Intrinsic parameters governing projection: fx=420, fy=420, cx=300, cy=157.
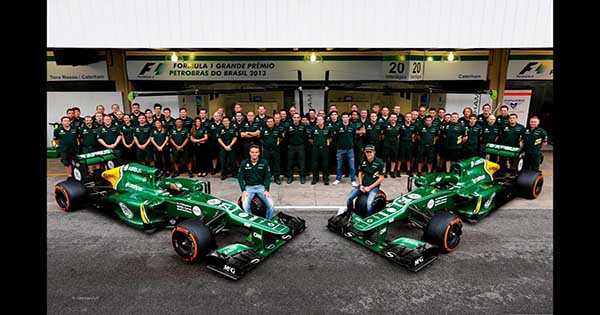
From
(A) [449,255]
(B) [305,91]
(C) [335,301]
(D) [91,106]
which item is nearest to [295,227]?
(C) [335,301]

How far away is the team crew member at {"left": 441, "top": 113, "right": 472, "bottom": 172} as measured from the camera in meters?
9.63

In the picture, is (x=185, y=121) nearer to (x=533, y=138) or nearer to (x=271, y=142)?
(x=271, y=142)

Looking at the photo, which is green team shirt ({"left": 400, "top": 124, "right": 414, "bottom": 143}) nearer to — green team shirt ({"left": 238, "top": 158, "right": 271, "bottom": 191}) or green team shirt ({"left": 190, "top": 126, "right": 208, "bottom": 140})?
green team shirt ({"left": 238, "top": 158, "right": 271, "bottom": 191})

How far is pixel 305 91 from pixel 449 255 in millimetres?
7466

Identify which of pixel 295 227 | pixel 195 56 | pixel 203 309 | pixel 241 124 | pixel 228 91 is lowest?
pixel 203 309

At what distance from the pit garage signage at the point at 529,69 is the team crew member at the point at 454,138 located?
424cm

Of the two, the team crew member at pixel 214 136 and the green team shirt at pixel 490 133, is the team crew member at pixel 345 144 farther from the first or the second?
the green team shirt at pixel 490 133

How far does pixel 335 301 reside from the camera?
207 inches

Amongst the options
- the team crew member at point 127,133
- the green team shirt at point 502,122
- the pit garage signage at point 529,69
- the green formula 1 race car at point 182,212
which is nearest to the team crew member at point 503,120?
the green team shirt at point 502,122

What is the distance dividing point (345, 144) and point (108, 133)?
554 cm

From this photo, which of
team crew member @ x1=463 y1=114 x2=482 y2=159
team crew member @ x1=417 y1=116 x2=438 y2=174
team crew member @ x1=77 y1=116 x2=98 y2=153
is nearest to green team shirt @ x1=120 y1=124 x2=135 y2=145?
team crew member @ x1=77 y1=116 x2=98 y2=153

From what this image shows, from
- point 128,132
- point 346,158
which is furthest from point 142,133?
point 346,158

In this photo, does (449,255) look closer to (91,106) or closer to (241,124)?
(241,124)

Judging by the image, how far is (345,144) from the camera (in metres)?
9.48
